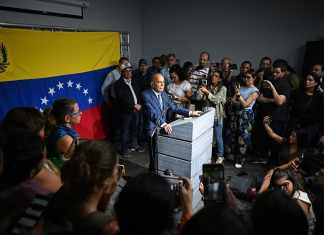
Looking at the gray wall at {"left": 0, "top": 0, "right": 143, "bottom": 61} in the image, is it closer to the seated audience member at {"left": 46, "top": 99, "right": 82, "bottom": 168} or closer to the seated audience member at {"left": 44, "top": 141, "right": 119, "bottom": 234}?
the seated audience member at {"left": 46, "top": 99, "right": 82, "bottom": 168}

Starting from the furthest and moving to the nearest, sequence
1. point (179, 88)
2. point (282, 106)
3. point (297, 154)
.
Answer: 1. point (179, 88)
2. point (282, 106)
3. point (297, 154)

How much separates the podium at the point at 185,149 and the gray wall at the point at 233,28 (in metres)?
3.23

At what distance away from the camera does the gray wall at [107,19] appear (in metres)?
4.14

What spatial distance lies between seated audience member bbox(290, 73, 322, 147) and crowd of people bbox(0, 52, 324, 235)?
1 cm

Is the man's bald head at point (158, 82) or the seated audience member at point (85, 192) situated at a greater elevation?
the man's bald head at point (158, 82)

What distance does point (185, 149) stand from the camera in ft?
9.61

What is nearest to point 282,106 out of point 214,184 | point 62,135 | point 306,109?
point 306,109

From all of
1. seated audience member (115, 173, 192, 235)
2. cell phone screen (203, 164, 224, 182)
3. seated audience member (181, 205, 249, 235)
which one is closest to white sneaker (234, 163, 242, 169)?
cell phone screen (203, 164, 224, 182)

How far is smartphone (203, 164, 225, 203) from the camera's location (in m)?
1.59

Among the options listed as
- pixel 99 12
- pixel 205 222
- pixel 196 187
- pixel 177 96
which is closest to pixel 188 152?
pixel 196 187

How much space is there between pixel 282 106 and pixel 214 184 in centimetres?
259

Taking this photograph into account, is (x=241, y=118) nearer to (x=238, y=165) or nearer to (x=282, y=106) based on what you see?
(x=282, y=106)

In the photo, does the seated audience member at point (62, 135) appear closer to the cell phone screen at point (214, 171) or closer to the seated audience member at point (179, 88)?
the cell phone screen at point (214, 171)

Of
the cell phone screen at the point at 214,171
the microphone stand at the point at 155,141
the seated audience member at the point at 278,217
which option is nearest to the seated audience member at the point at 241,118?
the microphone stand at the point at 155,141
